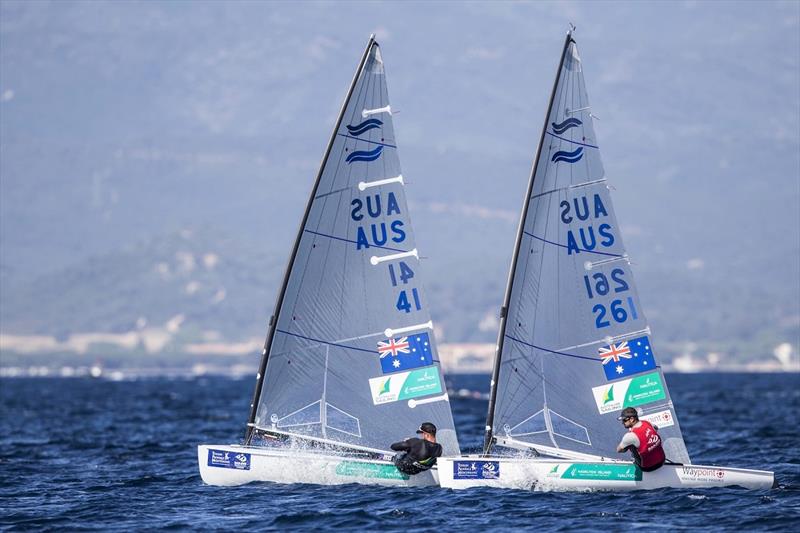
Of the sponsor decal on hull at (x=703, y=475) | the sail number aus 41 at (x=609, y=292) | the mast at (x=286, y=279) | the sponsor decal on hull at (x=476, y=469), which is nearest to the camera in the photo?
the sponsor decal on hull at (x=703, y=475)

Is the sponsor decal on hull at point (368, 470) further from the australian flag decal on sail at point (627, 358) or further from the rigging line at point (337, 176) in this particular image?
the australian flag decal on sail at point (627, 358)

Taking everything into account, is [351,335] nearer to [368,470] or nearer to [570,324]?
[368,470]

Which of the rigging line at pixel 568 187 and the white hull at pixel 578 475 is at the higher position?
the rigging line at pixel 568 187

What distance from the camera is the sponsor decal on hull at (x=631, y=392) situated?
120 feet

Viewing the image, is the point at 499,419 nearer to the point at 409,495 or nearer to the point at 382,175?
the point at 409,495

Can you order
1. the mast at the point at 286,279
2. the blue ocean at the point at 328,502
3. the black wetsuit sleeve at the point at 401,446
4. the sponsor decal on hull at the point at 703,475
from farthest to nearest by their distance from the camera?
the mast at the point at 286,279
the black wetsuit sleeve at the point at 401,446
the sponsor decal on hull at the point at 703,475
the blue ocean at the point at 328,502

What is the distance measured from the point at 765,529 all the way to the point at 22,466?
25169 millimetres

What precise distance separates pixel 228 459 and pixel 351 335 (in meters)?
4.16

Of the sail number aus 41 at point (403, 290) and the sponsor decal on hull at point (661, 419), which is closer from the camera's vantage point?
the sponsor decal on hull at point (661, 419)

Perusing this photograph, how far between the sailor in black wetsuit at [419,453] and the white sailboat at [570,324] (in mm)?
503

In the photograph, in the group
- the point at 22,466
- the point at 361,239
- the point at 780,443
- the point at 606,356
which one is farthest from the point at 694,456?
the point at 22,466

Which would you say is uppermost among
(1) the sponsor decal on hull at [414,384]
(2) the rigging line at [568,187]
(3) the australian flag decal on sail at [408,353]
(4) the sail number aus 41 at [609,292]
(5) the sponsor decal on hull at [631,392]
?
(2) the rigging line at [568,187]

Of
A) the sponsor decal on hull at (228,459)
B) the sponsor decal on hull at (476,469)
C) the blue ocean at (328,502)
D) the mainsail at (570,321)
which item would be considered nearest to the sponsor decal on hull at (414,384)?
the mainsail at (570,321)

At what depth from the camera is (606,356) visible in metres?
36.7
